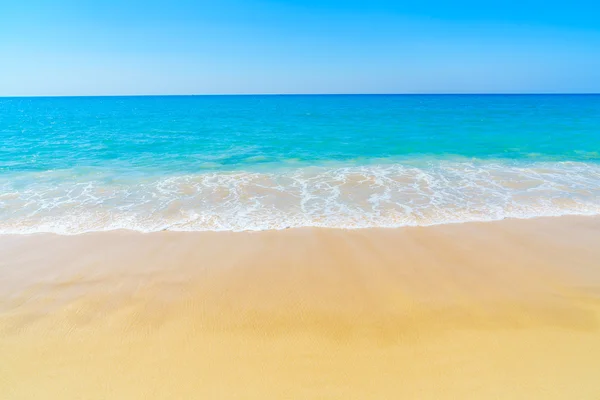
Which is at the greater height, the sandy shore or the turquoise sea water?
A: the turquoise sea water

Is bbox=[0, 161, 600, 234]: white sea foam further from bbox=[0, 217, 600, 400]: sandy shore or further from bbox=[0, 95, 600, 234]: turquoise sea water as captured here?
bbox=[0, 217, 600, 400]: sandy shore

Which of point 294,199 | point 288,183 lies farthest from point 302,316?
point 288,183

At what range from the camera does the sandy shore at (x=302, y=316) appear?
360cm

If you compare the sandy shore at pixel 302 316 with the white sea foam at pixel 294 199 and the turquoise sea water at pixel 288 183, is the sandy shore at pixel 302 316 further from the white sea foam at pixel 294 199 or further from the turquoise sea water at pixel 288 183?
the turquoise sea water at pixel 288 183

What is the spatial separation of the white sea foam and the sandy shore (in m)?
0.88

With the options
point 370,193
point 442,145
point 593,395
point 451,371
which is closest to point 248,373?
point 451,371

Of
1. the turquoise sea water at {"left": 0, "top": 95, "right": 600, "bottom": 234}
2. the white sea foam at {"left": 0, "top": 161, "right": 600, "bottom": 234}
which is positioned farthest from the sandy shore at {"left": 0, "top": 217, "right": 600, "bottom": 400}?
the turquoise sea water at {"left": 0, "top": 95, "right": 600, "bottom": 234}

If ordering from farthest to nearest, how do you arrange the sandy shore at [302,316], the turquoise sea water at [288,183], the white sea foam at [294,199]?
1. the turquoise sea water at [288,183]
2. the white sea foam at [294,199]
3. the sandy shore at [302,316]

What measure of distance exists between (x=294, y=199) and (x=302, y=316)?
5.66 metres

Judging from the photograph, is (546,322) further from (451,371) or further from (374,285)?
(374,285)

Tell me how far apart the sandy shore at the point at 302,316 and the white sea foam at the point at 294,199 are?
2.90ft

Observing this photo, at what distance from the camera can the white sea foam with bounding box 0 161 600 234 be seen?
328 inches

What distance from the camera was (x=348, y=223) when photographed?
8188 mm

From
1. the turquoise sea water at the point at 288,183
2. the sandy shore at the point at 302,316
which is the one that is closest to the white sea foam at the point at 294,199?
the turquoise sea water at the point at 288,183
